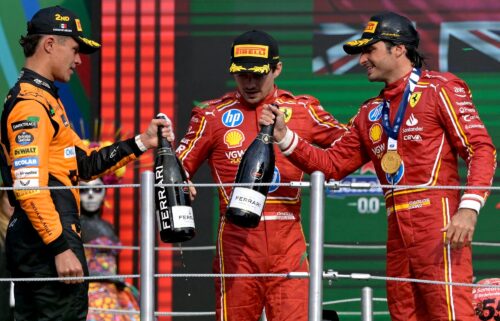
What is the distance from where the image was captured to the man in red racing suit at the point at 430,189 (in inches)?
219

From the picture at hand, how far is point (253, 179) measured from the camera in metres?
5.87

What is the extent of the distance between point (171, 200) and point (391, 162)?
3.03 ft

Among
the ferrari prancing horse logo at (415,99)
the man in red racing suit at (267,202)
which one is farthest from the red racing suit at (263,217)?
the ferrari prancing horse logo at (415,99)

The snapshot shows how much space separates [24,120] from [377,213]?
3335 millimetres

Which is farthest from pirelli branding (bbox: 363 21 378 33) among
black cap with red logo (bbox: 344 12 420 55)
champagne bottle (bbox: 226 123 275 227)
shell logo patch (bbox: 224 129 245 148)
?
shell logo patch (bbox: 224 129 245 148)

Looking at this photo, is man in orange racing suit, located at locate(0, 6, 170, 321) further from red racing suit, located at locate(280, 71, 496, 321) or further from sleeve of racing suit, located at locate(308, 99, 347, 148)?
red racing suit, located at locate(280, 71, 496, 321)

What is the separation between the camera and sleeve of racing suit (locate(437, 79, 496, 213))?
5547mm

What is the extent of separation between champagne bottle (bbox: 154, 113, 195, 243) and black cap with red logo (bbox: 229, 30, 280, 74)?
452 mm

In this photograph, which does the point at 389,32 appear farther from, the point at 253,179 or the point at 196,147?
the point at 196,147

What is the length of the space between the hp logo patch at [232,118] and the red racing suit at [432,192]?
69 centimetres

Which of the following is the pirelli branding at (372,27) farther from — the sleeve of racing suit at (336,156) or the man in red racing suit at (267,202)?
the man in red racing suit at (267,202)

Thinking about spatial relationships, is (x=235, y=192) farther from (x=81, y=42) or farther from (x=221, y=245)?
(x=81, y=42)

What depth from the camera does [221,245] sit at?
20.3ft

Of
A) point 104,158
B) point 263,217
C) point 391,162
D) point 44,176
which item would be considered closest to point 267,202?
point 263,217
